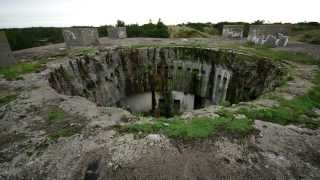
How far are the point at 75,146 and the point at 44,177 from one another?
0.89 m

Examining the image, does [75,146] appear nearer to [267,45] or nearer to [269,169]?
[269,169]

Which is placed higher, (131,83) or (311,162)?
(311,162)

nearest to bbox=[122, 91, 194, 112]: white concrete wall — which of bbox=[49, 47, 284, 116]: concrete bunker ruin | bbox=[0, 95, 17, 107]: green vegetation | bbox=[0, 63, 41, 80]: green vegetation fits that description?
bbox=[49, 47, 284, 116]: concrete bunker ruin

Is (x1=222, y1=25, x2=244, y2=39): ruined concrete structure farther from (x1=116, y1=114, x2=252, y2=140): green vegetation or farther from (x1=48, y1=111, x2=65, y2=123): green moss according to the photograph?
(x1=48, y1=111, x2=65, y2=123): green moss

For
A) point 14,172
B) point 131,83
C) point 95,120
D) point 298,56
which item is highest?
point 298,56

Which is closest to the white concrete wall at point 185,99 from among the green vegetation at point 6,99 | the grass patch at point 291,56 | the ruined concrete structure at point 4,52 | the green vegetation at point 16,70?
the grass patch at point 291,56

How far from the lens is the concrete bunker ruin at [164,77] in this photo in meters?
13.1

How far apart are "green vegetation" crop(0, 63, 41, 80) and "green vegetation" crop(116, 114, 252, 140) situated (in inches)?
312

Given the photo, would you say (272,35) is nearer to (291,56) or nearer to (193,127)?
(291,56)

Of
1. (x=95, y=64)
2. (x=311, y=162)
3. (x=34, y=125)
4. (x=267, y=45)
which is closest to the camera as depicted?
(x=311, y=162)

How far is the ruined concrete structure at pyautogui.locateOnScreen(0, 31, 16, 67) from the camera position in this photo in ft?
37.0

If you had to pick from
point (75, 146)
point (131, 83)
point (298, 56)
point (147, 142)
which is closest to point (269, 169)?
point (147, 142)

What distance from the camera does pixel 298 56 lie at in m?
12.8

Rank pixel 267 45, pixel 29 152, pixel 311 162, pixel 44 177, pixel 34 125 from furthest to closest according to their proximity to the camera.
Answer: pixel 267 45, pixel 34 125, pixel 29 152, pixel 311 162, pixel 44 177
